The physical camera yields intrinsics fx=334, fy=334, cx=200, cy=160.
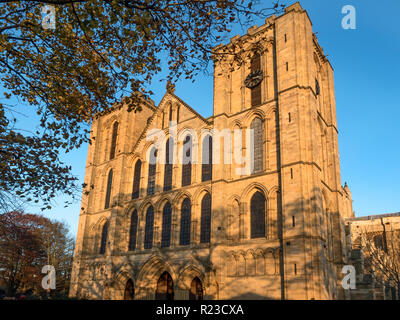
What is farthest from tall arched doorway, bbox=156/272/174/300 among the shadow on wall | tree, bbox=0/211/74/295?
tree, bbox=0/211/74/295

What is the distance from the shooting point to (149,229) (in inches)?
1061

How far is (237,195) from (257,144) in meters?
3.81

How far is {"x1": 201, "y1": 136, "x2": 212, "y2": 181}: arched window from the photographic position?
965 inches

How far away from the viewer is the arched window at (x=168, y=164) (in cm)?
2694

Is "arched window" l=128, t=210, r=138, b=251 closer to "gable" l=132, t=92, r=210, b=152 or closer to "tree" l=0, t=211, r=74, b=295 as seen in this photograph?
"gable" l=132, t=92, r=210, b=152

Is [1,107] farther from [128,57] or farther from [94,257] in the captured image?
[94,257]

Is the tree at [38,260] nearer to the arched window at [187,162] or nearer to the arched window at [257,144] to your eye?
the arched window at [187,162]

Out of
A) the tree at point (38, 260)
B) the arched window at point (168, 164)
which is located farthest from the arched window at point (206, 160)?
the tree at point (38, 260)

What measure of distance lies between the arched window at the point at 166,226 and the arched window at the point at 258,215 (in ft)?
23.3

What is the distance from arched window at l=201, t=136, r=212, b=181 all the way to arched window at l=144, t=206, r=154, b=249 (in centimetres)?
584

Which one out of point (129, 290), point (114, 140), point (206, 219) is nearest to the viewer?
point (206, 219)

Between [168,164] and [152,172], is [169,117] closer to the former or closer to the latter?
[168,164]

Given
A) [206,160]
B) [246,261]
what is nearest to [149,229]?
[206,160]
